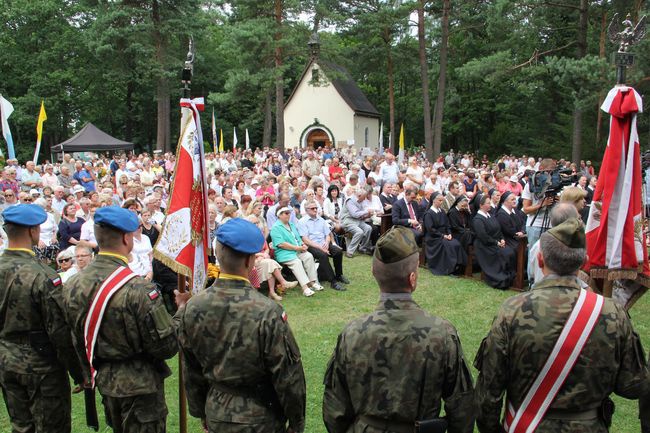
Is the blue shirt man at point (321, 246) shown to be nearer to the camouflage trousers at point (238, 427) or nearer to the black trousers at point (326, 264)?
the black trousers at point (326, 264)

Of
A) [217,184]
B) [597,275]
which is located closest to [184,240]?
[597,275]

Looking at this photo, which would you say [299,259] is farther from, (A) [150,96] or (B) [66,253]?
(A) [150,96]

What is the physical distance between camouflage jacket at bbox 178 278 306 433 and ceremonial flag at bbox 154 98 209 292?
1.72 meters

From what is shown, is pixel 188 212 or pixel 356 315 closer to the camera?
pixel 188 212

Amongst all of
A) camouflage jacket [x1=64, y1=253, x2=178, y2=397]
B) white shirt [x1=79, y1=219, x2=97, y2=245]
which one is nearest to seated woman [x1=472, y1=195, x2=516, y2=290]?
white shirt [x1=79, y1=219, x2=97, y2=245]

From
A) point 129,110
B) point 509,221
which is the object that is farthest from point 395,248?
point 129,110

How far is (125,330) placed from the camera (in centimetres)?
339

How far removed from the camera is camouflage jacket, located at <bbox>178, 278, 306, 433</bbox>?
2.98 meters

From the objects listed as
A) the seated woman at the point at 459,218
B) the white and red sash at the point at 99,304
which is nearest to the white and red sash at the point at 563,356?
the white and red sash at the point at 99,304

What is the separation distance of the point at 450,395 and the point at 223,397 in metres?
1.21

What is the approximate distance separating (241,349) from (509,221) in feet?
25.7

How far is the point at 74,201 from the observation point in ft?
32.2

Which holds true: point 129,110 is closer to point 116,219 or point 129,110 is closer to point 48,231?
point 48,231

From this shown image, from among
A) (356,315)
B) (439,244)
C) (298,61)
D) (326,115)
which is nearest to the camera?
(356,315)
